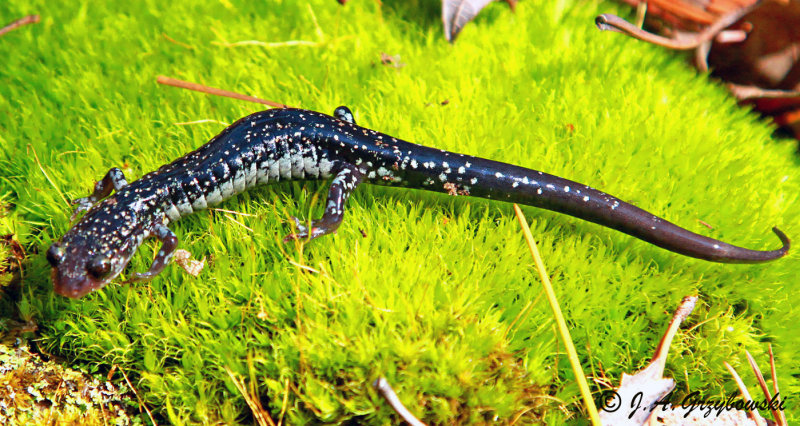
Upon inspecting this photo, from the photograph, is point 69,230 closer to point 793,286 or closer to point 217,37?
point 217,37

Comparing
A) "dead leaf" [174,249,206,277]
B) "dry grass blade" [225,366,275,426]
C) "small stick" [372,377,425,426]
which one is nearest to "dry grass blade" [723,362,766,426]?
"small stick" [372,377,425,426]

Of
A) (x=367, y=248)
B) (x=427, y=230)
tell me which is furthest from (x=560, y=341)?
(x=367, y=248)

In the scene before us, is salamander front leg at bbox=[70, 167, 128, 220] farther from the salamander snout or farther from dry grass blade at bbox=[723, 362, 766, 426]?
dry grass blade at bbox=[723, 362, 766, 426]

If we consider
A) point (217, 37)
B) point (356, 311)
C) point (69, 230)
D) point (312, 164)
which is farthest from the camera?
point (217, 37)

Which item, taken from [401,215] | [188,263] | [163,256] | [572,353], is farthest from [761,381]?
[163,256]

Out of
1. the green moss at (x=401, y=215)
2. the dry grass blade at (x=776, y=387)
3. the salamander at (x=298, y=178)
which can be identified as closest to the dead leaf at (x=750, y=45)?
the green moss at (x=401, y=215)

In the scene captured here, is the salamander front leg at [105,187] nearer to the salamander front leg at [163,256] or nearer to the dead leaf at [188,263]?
the salamander front leg at [163,256]
